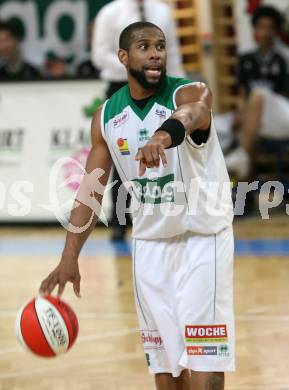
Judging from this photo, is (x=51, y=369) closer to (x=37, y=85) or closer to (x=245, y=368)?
(x=245, y=368)

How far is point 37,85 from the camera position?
11.7 meters

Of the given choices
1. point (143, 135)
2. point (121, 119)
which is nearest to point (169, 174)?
point (143, 135)

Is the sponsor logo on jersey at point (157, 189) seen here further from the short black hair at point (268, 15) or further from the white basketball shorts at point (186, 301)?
the short black hair at point (268, 15)

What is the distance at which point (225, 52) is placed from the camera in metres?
14.1

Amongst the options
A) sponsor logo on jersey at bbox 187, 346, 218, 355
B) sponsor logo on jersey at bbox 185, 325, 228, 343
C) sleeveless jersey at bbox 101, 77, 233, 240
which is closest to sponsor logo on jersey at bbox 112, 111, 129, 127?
sleeveless jersey at bbox 101, 77, 233, 240

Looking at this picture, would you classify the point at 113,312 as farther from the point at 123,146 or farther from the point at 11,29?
the point at 11,29

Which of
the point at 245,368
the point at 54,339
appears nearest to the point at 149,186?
the point at 54,339

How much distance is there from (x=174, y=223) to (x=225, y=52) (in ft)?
31.3

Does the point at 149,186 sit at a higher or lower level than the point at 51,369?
higher

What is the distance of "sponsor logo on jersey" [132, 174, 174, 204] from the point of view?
4.82 meters

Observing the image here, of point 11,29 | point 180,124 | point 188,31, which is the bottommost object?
point 188,31

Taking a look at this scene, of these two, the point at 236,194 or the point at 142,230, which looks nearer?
the point at 142,230

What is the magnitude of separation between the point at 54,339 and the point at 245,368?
6.20 ft

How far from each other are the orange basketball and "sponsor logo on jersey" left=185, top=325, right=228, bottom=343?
565mm
